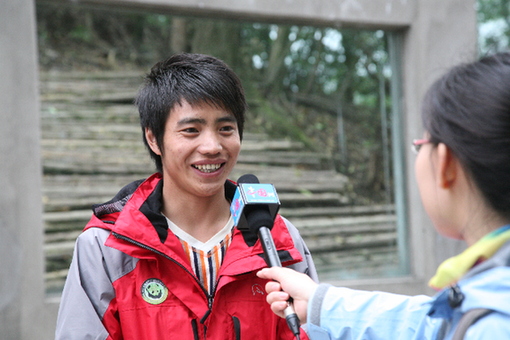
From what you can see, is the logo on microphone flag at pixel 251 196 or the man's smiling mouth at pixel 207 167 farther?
the man's smiling mouth at pixel 207 167

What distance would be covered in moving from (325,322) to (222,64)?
1.16m

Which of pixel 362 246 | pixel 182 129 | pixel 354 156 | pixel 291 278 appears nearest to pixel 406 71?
pixel 354 156

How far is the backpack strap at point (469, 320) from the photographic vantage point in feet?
4.05

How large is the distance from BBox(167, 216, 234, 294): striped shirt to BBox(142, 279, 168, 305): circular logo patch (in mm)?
155

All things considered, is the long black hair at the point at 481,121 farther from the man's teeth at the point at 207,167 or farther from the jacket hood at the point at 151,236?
the man's teeth at the point at 207,167

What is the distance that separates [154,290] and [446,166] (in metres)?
1.10

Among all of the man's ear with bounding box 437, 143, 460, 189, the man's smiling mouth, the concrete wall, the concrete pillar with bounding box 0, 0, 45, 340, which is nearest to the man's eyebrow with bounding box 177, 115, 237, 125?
the man's smiling mouth

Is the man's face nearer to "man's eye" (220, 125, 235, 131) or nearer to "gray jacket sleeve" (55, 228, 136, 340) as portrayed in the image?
"man's eye" (220, 125, 235, 131)

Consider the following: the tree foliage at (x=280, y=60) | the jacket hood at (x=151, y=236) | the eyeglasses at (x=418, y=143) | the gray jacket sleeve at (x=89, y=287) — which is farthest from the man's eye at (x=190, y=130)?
the tree foliage at (x=280, y=60)

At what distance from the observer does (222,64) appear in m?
2.34

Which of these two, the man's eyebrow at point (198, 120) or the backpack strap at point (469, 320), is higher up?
the man's eyebrow at point (198, 120)

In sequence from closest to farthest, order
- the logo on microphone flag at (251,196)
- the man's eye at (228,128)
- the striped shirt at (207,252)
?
the logo on microphone flag at (251,196)
the striped shirt at (207,252)
the man's eye at (228,128)

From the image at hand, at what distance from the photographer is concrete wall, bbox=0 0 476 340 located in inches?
147

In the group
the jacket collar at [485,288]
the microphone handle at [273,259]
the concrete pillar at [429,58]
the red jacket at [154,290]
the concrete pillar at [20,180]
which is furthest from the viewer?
the concrete pillar at [429,58]
